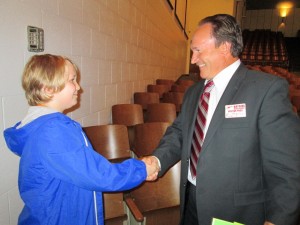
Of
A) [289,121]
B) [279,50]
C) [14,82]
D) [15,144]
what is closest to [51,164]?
[15,144]

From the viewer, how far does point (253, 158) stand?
3.55ft

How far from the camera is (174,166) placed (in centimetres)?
175

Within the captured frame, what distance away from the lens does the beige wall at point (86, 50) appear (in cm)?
148

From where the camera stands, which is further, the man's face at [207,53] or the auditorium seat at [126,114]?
the auditorium seat at [126,114]

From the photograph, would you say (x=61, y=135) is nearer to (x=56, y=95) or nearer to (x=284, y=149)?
(x=56, y=95)

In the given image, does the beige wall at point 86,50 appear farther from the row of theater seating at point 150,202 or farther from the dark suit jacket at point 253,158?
the dark suit jacket at point 253,158

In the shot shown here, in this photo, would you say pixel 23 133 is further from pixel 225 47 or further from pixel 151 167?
pixel 225 47

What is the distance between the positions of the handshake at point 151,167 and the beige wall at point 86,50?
944 mm

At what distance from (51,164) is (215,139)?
0.75 meters

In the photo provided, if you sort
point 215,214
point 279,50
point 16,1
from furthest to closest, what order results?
point 279,50 → point 16,1 → point 215,214

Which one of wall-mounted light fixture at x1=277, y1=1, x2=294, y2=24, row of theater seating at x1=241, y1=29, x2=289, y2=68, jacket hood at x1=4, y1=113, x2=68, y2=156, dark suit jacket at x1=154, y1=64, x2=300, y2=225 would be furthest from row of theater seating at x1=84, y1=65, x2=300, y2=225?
wall-mounted light fixture at x1=277, y1=1, x2=294, y2=24

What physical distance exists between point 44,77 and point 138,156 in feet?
4.58

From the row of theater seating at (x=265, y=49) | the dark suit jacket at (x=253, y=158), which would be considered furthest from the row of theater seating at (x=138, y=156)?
the row of theater seating at (x=265, y=49)

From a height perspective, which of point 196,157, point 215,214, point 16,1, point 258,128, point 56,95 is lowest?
point 215,214
